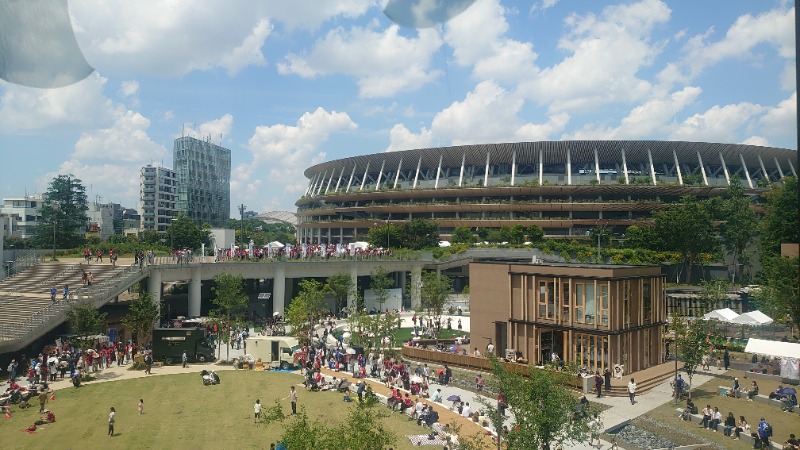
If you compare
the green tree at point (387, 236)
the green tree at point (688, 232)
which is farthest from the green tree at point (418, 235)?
the green tree at point (688, 232)

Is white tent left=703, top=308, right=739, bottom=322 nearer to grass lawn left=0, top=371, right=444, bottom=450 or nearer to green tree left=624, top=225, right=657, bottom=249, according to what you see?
grass lawn left=0, top=371, right=444, bottom=450

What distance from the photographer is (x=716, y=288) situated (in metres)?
49.2

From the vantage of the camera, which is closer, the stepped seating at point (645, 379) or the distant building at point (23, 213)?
the stepped seating at point (645, 379)

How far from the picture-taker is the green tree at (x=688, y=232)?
68438mm

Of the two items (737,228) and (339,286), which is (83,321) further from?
(737,228)

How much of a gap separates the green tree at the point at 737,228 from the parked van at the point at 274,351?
57.2 meters

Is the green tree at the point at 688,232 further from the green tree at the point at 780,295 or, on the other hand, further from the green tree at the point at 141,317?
the green tree at the point at 141,317

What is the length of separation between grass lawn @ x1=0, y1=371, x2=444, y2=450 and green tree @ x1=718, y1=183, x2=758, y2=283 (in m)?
60.3

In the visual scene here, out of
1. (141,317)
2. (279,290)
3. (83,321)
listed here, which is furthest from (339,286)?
(83,321)

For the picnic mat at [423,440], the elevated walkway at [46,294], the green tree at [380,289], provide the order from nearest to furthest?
the picnic mat at [423,440] → the elevated walkway at [46,294] → the green tree at [380,289]

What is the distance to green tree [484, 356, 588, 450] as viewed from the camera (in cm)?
1562

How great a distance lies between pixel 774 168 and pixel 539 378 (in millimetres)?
107643

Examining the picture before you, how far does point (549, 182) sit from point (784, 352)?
A: 6574 cm

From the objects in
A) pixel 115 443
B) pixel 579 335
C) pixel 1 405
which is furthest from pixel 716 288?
pixel 1 405
